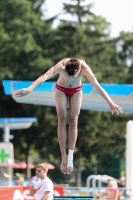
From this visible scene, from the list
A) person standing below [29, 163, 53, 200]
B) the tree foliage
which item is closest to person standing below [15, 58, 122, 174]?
person standing below [29, 163, 53, 200]

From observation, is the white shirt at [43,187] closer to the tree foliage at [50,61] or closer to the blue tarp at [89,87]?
the blue tarp at [89,87]

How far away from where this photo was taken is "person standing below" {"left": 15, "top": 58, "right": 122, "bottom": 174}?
28.2 ft

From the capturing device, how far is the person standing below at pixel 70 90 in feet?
28.2

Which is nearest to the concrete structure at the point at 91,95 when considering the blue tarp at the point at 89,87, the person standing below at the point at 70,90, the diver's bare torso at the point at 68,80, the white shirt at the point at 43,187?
the blue tarp at the point at 89,87

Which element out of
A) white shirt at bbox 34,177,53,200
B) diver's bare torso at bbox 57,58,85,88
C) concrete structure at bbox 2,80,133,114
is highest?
diver's bare torso at bbox 57,58,85,88

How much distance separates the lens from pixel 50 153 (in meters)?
45.8

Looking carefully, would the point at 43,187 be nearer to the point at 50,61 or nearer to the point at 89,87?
the point at 89,87

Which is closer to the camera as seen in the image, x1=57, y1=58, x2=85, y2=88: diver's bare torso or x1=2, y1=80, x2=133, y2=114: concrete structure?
x1=57, y1=58, x2=85, y2=88: diver's bare torso

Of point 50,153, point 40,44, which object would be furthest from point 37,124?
point 40,44

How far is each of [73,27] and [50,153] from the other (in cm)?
987

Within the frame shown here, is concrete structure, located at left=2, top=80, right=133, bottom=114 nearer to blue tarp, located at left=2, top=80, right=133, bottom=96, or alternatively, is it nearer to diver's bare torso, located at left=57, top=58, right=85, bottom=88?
blue tarp, located at left=2, top=80, right=133, bottom=96

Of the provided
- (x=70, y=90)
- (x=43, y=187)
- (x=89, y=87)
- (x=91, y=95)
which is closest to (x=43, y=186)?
(x=43, y=187)

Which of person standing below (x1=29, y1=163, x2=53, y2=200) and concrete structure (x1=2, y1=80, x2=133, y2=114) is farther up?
concrete structure (x1=2, y1=80, x2=133, y2=114)

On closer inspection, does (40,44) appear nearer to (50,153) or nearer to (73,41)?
(73,41)
